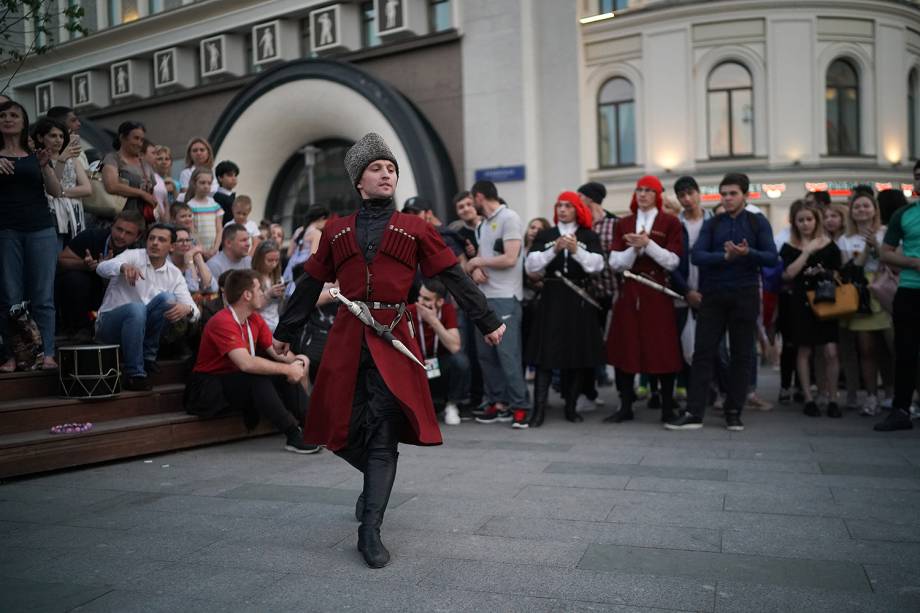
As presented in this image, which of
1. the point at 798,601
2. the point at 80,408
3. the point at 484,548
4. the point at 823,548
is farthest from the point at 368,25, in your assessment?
the point at 798,601

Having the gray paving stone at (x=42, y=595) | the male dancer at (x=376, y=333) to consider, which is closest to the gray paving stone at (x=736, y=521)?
the male dancer at (x=376, y=333)

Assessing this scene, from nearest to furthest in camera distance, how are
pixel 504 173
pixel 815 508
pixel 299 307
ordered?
pixel 299 307
pixel 815 508
pixel 504 173

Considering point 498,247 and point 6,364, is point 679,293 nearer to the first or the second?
point 498,247

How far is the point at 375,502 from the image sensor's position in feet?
13.9

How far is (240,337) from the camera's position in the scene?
6.97m

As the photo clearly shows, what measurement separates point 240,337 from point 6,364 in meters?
1.87

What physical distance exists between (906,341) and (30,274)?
287 inches

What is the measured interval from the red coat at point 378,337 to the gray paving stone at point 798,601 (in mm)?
1623

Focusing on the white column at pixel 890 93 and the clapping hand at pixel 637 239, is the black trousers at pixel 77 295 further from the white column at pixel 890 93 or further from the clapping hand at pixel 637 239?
the white column at pixel 890 93

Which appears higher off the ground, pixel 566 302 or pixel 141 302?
pixel 141 302

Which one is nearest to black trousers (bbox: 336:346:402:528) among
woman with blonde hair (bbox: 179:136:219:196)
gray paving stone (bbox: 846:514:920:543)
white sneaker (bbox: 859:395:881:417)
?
gray paving stone (bbox: 846:514:920:543)

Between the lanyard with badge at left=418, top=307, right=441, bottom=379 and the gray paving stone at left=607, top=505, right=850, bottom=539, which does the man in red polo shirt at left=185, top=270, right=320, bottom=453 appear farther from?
the gray paving stone at left=607, top=505, right=850, bottom=539

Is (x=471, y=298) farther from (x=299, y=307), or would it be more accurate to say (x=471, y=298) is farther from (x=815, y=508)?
(x=815, y=508)

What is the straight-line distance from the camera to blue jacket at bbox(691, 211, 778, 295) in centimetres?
762
